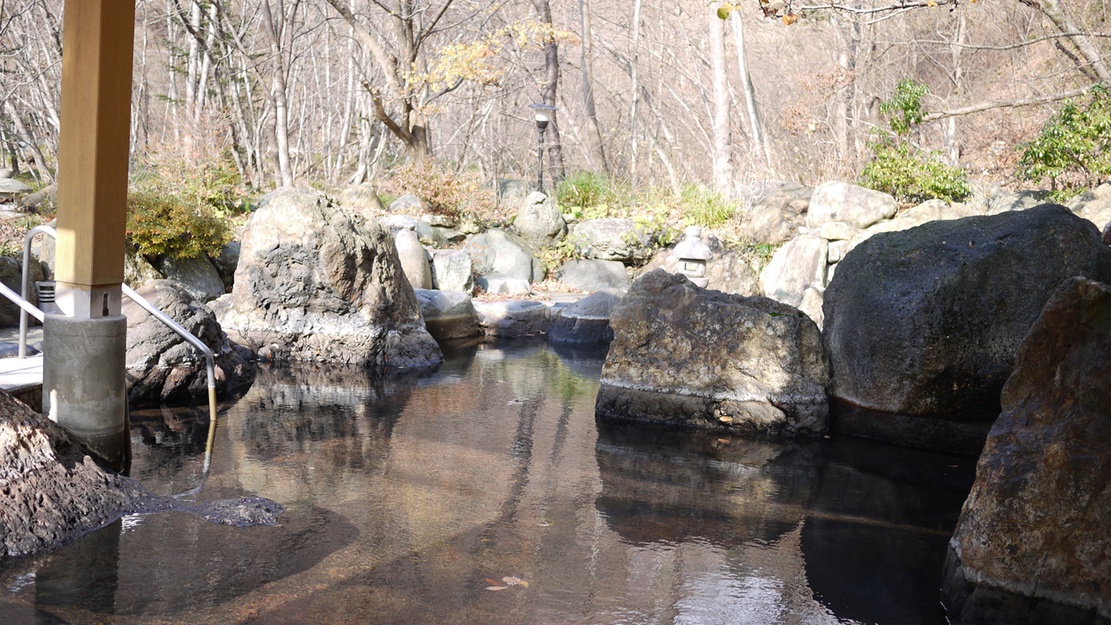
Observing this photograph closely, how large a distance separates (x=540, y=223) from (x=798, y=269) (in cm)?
568

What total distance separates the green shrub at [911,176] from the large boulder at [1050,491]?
1110cm

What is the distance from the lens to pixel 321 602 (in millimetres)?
4414

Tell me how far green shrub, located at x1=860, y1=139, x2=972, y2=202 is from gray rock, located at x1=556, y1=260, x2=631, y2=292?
15.7 feet

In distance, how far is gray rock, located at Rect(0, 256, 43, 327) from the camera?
10.4 m

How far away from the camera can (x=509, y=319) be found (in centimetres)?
1417

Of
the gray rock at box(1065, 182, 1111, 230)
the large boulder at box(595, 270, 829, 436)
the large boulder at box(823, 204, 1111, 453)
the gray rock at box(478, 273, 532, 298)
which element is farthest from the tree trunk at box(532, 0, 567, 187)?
the large boulder at box(823, 204, 1111, 453)

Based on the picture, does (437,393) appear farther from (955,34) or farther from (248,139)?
(955,34)

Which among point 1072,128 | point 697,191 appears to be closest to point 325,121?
point 697,191

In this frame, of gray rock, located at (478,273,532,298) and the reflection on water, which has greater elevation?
gray rock, located at (478,273,532,298)

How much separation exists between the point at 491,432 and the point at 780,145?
611 inches

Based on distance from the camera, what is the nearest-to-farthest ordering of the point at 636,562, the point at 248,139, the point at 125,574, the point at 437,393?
the point at 125,574 → the point at 636,562 → the point at 437,393 → the point at 248,139

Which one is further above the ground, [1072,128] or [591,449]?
[1072,128]

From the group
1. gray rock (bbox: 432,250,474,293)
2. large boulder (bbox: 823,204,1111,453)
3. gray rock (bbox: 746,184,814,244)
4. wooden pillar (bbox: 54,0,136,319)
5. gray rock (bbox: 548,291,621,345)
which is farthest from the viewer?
gray rock (bbox: 746,184,814,244)

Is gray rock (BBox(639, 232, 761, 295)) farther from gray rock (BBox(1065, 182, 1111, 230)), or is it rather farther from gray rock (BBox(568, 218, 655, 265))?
gray rock (BBox(1065, 182, 1111, 230))
